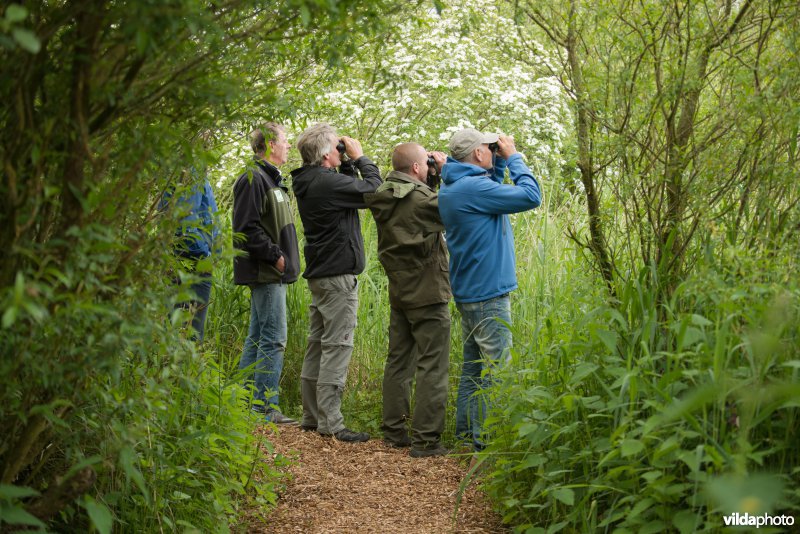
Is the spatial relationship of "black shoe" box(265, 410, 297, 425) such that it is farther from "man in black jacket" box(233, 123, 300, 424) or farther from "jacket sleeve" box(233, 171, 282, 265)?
"jacket sleeve" box(233, 171, 282, 265)

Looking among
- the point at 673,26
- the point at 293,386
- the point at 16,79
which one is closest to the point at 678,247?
the point at 673,26

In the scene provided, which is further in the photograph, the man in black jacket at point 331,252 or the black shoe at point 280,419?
the black shoe at point 280,419

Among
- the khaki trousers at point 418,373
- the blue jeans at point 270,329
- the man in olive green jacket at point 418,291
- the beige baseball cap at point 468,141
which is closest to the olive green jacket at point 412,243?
the man in olive green jacket at point 418,291

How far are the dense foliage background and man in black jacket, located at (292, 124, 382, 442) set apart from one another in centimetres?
157

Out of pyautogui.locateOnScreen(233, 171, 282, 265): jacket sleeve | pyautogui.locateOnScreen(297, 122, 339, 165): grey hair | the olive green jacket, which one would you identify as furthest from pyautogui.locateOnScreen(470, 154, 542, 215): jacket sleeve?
pyautogui.locateOnScreen(233, 171, 282, 265): jacket sleeve

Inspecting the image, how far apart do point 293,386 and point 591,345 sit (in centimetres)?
355

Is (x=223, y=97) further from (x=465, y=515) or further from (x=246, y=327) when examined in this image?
(x=246, y=327)

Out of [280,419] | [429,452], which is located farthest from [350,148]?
[429,452]

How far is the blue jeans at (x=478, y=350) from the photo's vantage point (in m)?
4.95

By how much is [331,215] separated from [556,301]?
1.79 meters

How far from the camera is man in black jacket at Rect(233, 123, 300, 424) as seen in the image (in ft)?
18.9

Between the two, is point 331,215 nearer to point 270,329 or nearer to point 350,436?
point 270,329

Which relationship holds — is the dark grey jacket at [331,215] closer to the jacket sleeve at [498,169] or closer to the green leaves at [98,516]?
the jacket sleeve at [498,169]

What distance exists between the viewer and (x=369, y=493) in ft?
15.2
